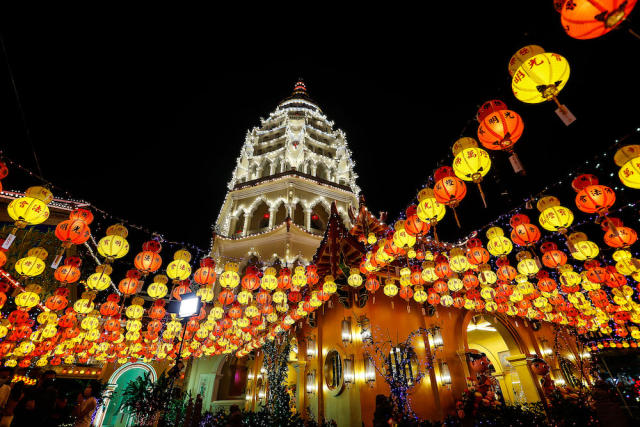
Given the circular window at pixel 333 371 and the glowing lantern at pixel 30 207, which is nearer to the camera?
the glowing lantern at pixel 30 207

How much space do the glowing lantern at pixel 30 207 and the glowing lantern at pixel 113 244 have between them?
1.31 m

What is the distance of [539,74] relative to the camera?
3.43 metres

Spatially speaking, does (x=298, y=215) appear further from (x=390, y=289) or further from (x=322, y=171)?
(x=390, y=289)

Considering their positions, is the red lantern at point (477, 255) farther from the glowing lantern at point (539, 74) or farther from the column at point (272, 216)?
the column at point (272, 216)

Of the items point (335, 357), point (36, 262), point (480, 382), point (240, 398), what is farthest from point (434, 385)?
point (240, 398)

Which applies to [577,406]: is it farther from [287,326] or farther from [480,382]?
[287,326]

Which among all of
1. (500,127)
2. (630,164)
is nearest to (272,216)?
(500,127)

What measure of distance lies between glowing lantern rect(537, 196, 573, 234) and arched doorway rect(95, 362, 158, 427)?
1012 inches

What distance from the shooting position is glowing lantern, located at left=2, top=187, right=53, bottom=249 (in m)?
5.86

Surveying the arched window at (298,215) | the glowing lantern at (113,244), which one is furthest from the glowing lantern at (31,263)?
the arched window at (298,215)

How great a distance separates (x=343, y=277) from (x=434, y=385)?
4287 millimetres

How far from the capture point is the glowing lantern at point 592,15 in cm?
264

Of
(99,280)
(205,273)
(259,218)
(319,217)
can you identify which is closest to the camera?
(99,280)

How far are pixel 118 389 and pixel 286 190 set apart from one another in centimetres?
2154
